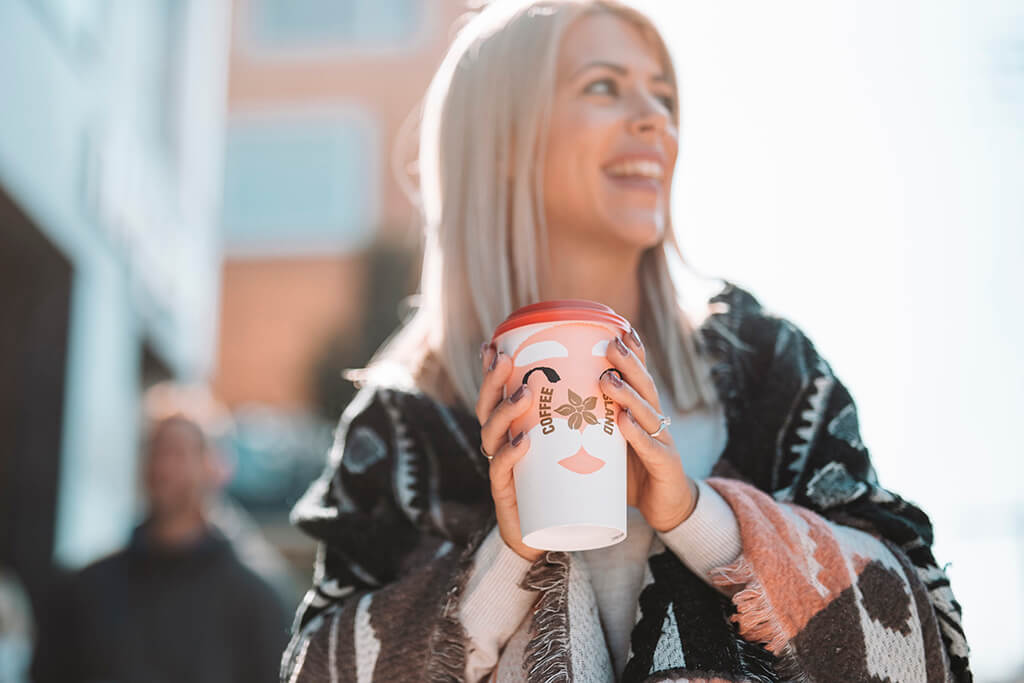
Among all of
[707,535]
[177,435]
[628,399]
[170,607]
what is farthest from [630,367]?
[177,435]

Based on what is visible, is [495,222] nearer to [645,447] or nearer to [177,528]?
[645,447]

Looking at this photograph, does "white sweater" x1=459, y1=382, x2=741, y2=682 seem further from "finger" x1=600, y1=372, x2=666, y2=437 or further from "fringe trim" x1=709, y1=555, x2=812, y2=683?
"finger" x1=600, y1=372, x2=666, y2=437

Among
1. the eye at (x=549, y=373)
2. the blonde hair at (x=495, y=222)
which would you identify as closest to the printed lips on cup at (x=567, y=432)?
the eye at (x=549, y=373)

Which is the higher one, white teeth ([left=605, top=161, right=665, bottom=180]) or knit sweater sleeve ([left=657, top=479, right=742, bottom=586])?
white teeth ([left=605, top=161, right=665, bottom=180])

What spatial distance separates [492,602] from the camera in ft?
5.08

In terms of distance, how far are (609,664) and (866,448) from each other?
0.54m

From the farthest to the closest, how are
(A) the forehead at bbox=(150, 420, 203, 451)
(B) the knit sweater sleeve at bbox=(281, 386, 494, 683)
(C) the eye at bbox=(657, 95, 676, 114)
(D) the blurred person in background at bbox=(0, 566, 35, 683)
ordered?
(D) the blurred person in background at bbox=(0, 566, 35, 683)
(A) the forehead at bbox=(150, 420, 203, 451)
(C) the eye at bbox=(657, 95, 676, 114)
(B) the knit sweater sleeve at bbox=(281, 386, 494, 683)

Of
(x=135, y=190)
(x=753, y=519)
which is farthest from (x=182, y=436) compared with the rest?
(x=135, y=190)

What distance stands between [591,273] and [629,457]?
53cm

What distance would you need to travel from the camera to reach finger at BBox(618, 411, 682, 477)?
4.57 feet

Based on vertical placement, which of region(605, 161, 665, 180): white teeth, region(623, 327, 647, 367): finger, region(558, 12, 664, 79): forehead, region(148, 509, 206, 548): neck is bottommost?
region(148, 509, 206, 548): neck

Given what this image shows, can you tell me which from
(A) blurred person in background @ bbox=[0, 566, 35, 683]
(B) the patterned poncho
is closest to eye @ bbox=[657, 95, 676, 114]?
(B) the patterned poncho

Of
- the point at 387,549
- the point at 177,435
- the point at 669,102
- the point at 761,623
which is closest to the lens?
the point at 761,623

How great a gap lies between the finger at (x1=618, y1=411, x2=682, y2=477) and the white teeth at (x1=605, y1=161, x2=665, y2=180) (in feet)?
2.03
